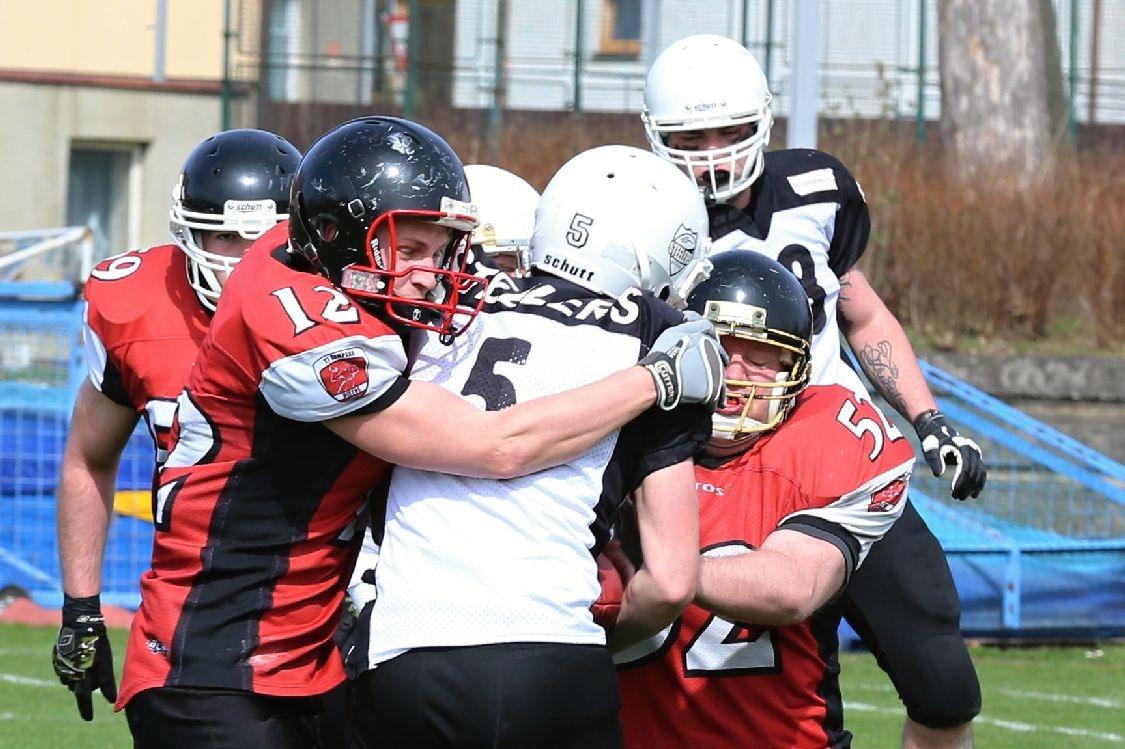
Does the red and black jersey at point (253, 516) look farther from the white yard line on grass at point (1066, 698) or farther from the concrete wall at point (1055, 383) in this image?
the concrete wall at point (1055, 383)

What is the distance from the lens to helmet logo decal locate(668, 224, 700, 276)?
310 centimetres

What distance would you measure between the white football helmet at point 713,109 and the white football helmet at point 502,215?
0.37 m

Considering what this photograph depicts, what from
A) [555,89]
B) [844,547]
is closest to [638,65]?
[555,89]

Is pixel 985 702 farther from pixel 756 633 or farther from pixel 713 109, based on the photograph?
pixel 756 633

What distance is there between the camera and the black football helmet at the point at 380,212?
2.82 m

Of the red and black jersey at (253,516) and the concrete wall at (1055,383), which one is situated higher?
the red and black jersey at (253,516)

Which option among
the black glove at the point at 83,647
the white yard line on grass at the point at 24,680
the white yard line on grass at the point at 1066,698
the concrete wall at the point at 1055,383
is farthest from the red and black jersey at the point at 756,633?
the concrete wall at the point at 1055,383

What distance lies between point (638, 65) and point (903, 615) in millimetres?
14161

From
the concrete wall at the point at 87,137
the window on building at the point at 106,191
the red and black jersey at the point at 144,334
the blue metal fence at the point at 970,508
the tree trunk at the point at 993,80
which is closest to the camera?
the red and black jersey at the point at 144,334

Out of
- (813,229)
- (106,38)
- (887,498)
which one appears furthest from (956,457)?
(106,38)

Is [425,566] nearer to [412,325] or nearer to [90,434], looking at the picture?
[412,325]

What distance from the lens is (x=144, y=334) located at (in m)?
3.61

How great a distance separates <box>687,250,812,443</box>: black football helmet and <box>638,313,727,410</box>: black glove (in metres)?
0.48

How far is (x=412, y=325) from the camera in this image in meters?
2.81
